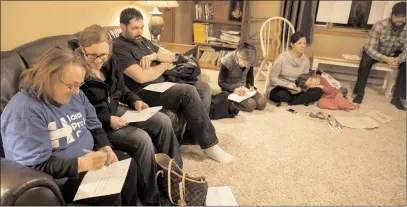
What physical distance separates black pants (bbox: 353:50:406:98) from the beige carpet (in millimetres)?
577

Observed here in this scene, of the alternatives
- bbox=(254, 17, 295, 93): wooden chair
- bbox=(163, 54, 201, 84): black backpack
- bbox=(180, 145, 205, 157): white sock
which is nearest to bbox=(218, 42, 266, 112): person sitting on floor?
bbox=(163, 54, 201, 84): black backpack

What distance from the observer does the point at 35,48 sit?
1.61m

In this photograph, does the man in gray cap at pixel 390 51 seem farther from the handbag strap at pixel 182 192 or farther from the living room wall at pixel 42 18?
the living room wall at pixel 42 18

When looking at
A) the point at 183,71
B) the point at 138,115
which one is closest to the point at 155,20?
the point at 183,71

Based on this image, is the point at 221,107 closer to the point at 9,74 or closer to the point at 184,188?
the point at 184,188

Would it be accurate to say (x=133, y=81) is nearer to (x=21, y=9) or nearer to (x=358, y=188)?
(x=21, y=9)

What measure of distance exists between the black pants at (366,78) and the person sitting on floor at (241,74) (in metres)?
1.27

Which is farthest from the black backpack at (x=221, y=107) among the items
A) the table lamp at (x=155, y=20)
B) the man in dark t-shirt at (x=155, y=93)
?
the table lamp at (x=155, y=20)

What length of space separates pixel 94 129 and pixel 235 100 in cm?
149

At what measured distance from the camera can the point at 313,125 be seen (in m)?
2.90

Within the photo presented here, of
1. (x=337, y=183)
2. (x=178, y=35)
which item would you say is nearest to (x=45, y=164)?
(x=337, y=183)

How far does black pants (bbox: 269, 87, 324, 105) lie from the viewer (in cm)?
327

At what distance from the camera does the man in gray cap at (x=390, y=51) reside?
3.48 m

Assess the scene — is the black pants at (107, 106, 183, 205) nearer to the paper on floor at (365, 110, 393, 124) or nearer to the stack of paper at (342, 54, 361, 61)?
the paper on floor at (365, 110, 393, 124)
